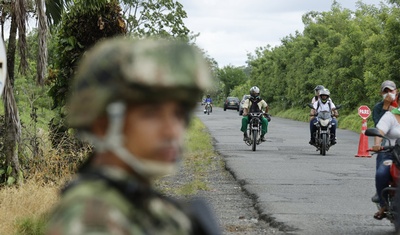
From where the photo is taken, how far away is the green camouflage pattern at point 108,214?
1.49m

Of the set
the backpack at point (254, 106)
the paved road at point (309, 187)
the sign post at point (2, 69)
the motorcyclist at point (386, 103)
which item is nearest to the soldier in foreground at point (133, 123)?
the paved road at point (309, 187)

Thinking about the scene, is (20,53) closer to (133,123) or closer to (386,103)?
(386,103)

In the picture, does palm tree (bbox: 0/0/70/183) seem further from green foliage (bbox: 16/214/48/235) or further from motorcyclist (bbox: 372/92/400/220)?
motorcyclist (bbox: 372/92/400/220)

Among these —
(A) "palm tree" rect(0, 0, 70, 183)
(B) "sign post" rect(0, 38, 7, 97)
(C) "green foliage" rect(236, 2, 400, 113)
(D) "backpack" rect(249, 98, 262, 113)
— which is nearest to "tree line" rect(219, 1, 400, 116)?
(C) "green foliage" rect(236, 2, 400, 113)

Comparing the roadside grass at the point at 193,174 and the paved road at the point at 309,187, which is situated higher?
the paved road at the point at 309,187

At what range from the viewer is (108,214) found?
59.2 inches

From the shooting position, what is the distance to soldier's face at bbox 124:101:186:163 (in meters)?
1.61

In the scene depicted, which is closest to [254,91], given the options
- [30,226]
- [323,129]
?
[323,129]

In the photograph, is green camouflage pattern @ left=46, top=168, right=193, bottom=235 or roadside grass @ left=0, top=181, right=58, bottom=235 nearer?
green camouflage pattern @ left=46, top=168, right=193, bottom=235

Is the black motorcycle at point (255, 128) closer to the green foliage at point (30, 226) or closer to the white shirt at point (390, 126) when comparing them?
the white shirt at point (390, 126)

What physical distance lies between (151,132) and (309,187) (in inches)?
501

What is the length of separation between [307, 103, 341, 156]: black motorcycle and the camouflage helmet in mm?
20187

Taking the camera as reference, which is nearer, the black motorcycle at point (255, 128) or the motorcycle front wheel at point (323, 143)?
the motorcycle front wheel at point (323, 143)

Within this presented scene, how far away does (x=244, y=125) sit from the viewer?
23.6m
